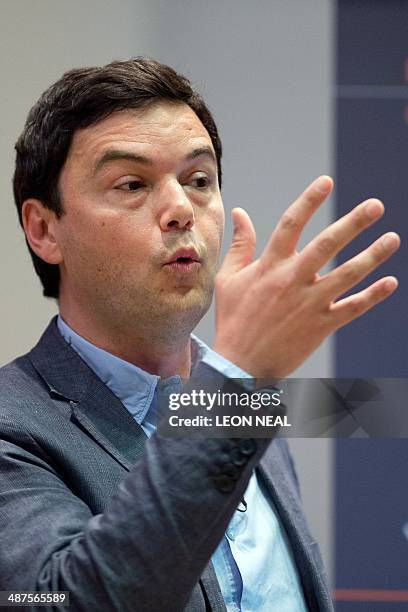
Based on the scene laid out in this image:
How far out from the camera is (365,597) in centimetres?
208

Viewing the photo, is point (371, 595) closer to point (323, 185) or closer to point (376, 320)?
point (376, 320)

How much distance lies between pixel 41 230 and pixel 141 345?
0.31 meters

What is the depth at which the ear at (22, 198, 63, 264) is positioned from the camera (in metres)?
1.58

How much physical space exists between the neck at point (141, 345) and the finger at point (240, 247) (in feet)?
1.40

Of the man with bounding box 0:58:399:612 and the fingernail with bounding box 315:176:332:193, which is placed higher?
the fingernail with bounding box 315:176:332:193

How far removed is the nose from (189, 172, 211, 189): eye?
0.08 meters

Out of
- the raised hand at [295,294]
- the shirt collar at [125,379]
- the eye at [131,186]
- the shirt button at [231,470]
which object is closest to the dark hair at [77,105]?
the eye at [131,186]

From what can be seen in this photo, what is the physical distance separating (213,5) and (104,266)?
98cm

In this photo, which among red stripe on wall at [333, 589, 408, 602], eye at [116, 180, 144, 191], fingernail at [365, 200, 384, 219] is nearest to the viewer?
fingernail at [365, 200, 384, 219]

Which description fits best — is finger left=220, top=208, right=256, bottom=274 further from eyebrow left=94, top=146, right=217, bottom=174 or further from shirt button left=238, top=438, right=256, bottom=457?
eyebrow left=94, top=146, right=217, bottom=174

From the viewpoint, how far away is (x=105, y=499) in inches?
49.6

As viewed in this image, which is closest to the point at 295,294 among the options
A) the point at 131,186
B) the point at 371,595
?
the point at 131,186

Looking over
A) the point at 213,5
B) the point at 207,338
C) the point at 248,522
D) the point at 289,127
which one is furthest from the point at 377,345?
the point at 213,5

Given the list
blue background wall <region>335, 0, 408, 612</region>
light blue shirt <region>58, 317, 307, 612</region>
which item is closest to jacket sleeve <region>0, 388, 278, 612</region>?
light blue shirt <region>58, 317, 307, 612</region>
